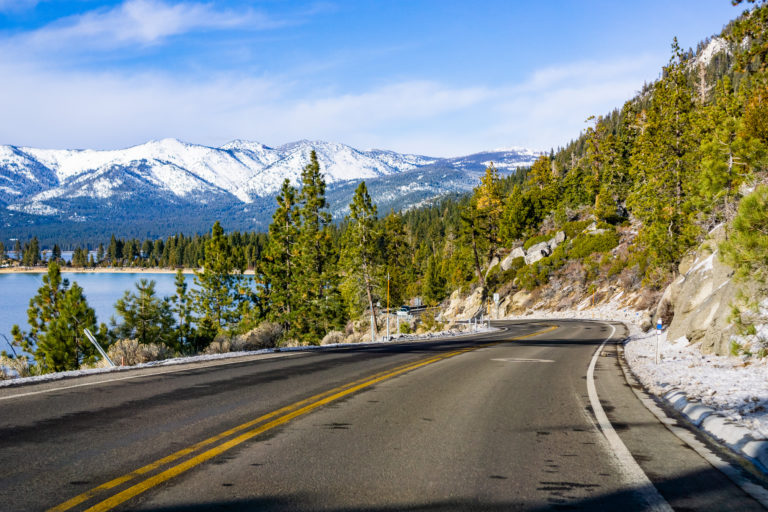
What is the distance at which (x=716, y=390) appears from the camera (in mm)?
7883

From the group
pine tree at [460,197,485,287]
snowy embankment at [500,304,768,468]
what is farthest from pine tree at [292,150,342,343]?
snowy embankment at [500,304,768,468]

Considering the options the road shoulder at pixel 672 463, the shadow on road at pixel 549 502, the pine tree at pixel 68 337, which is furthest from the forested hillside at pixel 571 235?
A: the shadow on road at pixel 549 502

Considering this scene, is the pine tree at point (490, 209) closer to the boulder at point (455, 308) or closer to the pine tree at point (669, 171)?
the boulder at point (455, 308)

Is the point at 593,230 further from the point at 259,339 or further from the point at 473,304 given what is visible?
the point at 259,339

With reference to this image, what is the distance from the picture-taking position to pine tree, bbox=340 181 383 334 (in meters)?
43.2

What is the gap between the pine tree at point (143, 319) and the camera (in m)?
34.0

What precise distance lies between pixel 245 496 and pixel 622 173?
226ft

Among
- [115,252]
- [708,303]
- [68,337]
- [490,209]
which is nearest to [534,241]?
[490,209]

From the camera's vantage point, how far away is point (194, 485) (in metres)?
3.80

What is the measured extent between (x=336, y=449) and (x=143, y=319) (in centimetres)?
3384

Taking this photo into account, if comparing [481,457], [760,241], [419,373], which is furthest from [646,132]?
[481,457]

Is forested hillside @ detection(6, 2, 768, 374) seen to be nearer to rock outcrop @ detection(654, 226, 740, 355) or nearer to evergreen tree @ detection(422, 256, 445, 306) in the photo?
evergreen tree @ detection(422, 256, 445, 306)

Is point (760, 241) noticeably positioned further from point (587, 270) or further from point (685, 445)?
point (587, 270)

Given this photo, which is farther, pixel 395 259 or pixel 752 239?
pixel 395 259
